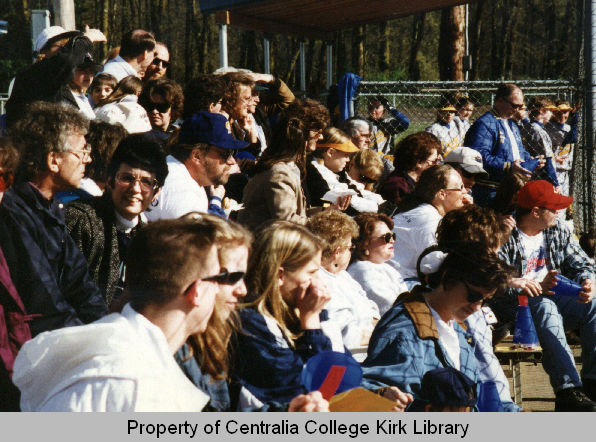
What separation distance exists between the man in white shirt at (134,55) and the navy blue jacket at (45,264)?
323 centimetres

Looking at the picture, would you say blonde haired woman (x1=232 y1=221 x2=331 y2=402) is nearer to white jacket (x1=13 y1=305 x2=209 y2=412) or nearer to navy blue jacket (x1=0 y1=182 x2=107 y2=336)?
navy blue jacket (x1=0 y1=182 x2=107 y2=336)

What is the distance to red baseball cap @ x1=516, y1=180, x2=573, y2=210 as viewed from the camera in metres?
5.49

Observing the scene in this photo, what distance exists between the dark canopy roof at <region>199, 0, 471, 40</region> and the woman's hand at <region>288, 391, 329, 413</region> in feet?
20.2

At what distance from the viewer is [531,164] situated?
7582 mm

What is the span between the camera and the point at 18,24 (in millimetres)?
24812

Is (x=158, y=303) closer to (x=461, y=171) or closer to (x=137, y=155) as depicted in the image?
(x=137, y=155)

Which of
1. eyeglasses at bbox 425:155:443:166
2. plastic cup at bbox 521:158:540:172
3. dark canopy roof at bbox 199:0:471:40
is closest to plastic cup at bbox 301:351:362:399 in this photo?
eyeglasses at bbox 425:155:443:166

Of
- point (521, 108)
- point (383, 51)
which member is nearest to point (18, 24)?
point (383, 51)

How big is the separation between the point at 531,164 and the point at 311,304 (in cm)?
500

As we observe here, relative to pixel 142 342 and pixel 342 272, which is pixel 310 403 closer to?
pixel 142 342

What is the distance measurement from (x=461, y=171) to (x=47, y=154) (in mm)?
4016

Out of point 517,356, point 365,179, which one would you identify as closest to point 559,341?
point 517,356

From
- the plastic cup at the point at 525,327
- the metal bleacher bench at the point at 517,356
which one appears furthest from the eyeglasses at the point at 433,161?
the metal bleacher bench at the point at 517,356

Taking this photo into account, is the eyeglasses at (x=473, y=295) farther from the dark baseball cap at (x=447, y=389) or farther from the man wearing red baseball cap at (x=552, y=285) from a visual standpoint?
the man wearing red baseball cap at (x=552, y=285)
